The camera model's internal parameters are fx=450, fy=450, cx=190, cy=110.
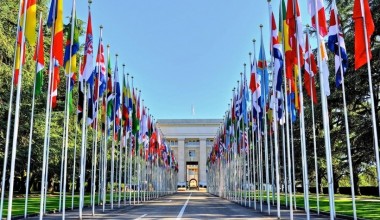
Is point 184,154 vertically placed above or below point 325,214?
above

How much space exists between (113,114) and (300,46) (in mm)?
14426

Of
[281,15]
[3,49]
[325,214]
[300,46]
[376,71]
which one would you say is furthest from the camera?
[376,71]

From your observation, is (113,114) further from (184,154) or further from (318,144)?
(184,154)

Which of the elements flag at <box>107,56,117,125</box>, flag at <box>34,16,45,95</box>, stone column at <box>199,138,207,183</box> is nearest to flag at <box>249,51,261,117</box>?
flag at <box>107,56,117,125</box>

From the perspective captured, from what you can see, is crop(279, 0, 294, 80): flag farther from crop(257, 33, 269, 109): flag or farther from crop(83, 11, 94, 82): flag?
crop(83, 11, 94, 82): flag

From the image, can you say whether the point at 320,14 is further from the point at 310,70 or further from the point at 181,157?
the point at 181,157

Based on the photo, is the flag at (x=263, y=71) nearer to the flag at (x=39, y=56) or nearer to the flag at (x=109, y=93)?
the flag at (x=109, y=93)

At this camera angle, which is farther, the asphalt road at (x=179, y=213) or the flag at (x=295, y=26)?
the asphalt road at (x=179, y=213)

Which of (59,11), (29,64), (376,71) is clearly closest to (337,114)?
(376,71)

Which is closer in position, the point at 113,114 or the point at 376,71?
the point at 113,114

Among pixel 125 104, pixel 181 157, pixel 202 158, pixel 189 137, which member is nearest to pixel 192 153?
pixel 202 158

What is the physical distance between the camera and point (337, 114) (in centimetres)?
4025

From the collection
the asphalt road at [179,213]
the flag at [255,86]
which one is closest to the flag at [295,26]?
the flag at [255,86]

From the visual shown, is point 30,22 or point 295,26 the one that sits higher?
point 295,26
